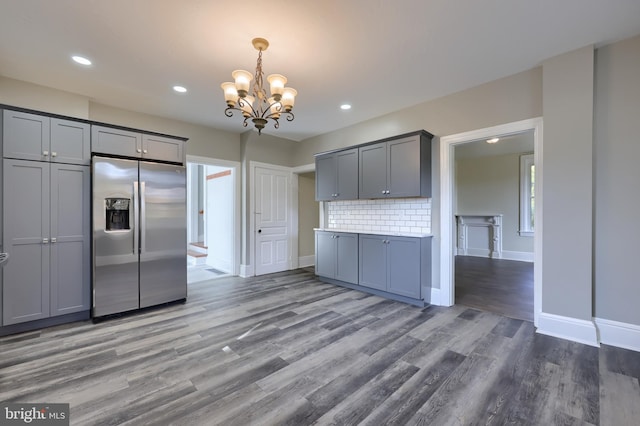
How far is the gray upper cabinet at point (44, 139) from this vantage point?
277 cm

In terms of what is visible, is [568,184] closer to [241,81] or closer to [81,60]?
[241,81]

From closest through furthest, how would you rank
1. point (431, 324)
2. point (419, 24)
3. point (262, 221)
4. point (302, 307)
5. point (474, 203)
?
point (419, 24)
point (431, 324)
point (302, 307)
point (262, 221)
point (474, 203)

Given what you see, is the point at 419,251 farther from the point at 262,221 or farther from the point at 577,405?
the point at 262,221

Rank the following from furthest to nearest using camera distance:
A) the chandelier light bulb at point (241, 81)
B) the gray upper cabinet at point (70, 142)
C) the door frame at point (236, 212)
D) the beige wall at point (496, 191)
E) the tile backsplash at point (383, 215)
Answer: the beige wall at point (496, 191) < the door frame at point (236, 212) < the tile backsplash at point (383, 215) < the gray upper cabinet at point (70, 142) < the chandelier light bulb at point (241, 81)

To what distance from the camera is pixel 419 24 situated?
2299 millimetres

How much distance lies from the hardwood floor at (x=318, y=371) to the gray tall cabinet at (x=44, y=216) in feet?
1.23

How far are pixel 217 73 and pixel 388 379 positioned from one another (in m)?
3.50

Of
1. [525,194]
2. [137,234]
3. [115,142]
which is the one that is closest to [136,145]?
[115,142]

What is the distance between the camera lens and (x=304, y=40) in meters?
2.51

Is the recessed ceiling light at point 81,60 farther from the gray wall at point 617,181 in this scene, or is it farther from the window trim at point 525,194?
the window trim at point 525,194

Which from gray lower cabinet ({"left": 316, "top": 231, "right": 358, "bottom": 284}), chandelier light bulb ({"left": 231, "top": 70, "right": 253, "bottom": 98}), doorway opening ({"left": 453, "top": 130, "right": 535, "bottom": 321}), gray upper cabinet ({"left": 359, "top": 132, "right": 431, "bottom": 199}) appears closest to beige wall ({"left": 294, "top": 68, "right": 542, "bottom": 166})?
gray upper cabinet ({"left": 359, "top": 132, "right": 431, "bottom": 199})

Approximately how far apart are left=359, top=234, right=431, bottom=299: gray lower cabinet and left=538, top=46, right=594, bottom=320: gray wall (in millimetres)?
1263

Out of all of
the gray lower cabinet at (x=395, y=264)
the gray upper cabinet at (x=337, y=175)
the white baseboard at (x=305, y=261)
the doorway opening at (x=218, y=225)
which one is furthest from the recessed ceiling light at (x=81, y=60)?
the white baseboard at (x=305, y=261)

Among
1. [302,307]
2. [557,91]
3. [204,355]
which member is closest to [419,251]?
[302,307]
